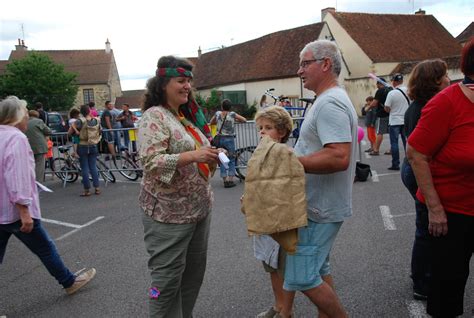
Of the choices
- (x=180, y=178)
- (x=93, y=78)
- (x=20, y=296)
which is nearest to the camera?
(x=180, y=178)

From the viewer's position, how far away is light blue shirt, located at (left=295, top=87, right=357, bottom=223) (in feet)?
7.32

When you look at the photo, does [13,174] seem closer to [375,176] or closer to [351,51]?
[375,176]

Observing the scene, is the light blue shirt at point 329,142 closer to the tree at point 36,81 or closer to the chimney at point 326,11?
the chimney at point 326,11

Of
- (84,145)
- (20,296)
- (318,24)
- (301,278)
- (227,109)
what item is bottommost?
(20,296)

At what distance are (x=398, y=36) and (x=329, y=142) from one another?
125 feet

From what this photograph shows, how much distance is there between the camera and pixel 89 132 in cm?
826

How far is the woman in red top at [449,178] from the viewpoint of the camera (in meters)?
2.26

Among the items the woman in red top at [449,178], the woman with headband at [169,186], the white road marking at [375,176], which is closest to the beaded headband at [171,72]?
the woman with headband at [169,186]

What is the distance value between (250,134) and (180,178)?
21.5ft

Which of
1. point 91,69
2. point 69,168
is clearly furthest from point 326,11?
point 91,69

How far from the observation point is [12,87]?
42750 mm

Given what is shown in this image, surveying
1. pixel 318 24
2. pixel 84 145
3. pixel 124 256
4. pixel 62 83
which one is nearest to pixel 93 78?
pixel 62 83

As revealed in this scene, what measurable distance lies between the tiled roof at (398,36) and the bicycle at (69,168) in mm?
27908

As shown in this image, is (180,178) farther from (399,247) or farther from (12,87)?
(12,87)
